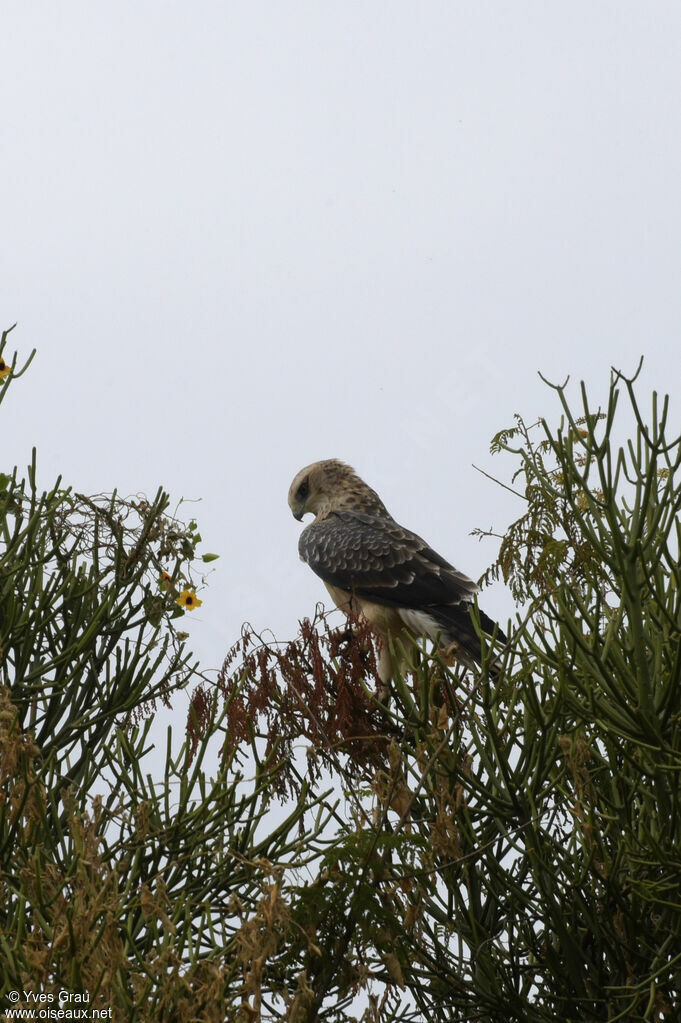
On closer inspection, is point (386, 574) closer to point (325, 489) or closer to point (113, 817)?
point (325, 489)

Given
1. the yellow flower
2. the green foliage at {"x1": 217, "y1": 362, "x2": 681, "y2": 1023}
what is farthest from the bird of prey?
the green foliage at {"x1": 217, "y1": 362, "x2": 681, "y2": 1023}

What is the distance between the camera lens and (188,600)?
6668mm

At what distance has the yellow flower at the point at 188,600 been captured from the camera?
261 inches

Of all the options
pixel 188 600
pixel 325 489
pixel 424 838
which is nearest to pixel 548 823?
pixel 424 838

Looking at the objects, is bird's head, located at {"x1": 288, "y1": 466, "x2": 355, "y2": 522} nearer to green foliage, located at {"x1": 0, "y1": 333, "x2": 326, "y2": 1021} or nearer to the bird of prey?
the bird of prey

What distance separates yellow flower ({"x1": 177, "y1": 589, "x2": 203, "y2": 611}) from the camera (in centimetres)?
662

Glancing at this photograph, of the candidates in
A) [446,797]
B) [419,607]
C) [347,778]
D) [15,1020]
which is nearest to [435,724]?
[446,797]

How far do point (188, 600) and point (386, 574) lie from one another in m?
1.84

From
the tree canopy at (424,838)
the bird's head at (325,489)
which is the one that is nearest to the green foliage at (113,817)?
the tree canopy at (424,838)

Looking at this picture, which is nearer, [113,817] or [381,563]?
[113,817]

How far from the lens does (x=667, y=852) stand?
3.52m

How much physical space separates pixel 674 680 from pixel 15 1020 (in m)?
2.13

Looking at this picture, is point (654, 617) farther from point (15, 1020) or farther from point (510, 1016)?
point (15, 1020)

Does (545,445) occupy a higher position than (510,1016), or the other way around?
(545,445)
